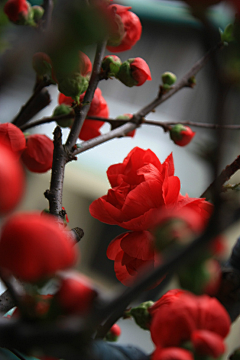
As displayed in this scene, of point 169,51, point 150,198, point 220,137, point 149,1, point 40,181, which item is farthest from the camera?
point 169,51

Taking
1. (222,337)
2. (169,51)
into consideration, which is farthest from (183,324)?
(169,51)

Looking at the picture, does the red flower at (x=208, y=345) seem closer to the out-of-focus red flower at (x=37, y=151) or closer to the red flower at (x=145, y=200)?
the red flower at (x=145, y=200)

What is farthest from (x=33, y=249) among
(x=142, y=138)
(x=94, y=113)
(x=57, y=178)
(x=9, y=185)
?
(x=142, y=138)

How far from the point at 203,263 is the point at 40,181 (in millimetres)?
1104

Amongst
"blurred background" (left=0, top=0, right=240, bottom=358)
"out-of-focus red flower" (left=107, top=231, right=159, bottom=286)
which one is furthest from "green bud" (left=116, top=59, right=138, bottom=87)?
"blurred background" (left=0, top=0, right=240, bottom=358)

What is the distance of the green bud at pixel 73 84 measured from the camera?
20 centimetres

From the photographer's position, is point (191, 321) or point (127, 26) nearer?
point (191, 321)

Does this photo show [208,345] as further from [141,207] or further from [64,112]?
[64,112]

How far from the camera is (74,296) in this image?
9 cm

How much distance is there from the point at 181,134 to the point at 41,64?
5.6 inches

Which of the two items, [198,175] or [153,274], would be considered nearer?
[153,274]

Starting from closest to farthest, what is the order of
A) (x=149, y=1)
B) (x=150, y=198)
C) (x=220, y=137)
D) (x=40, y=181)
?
(x=220, y=137), (x=150, y=198), (x=149, y=1), (x=40, y=181)

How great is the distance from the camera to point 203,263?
0.08 m

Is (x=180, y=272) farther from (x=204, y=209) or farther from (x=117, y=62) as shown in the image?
(x=117, y=62)
